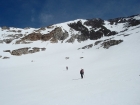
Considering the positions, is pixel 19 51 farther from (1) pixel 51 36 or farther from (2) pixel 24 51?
(1) pixel 51 36

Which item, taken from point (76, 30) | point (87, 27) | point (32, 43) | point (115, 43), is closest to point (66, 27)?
point (76, 30)

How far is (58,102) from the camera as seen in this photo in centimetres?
1166

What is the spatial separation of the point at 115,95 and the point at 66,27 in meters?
79.0

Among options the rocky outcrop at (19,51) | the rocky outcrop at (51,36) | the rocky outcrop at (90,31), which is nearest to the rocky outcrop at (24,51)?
the rocky outcrop at (19,51)

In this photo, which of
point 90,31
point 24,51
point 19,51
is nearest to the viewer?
point 19,51

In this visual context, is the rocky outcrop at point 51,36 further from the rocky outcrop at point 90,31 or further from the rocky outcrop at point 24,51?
the rocky outcrop at point 24,51

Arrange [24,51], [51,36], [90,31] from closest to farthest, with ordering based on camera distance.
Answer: [24,51], [51,36], [90,31]

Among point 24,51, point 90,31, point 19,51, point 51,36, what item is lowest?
point 24,51

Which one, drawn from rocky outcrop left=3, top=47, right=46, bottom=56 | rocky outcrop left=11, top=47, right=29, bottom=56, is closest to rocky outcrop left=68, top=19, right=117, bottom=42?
rocky outcrop left=3, top=47, right=46, bottom=56

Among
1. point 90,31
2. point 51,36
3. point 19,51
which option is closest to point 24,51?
point 19,51

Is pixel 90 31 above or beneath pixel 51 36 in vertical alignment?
above

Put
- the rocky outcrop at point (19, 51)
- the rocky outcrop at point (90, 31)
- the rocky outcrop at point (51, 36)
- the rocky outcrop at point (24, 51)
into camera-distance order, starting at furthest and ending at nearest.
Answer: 1. the rocky outcrop at point (90, 31)
2. the rocky outcrop at point (51, 36)
3. the rocky outcrop at point (24, 51)
4. the rocky outcrop at point (19, 51)

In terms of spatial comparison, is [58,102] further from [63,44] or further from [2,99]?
[63,44]

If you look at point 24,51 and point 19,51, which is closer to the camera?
point 19,51
